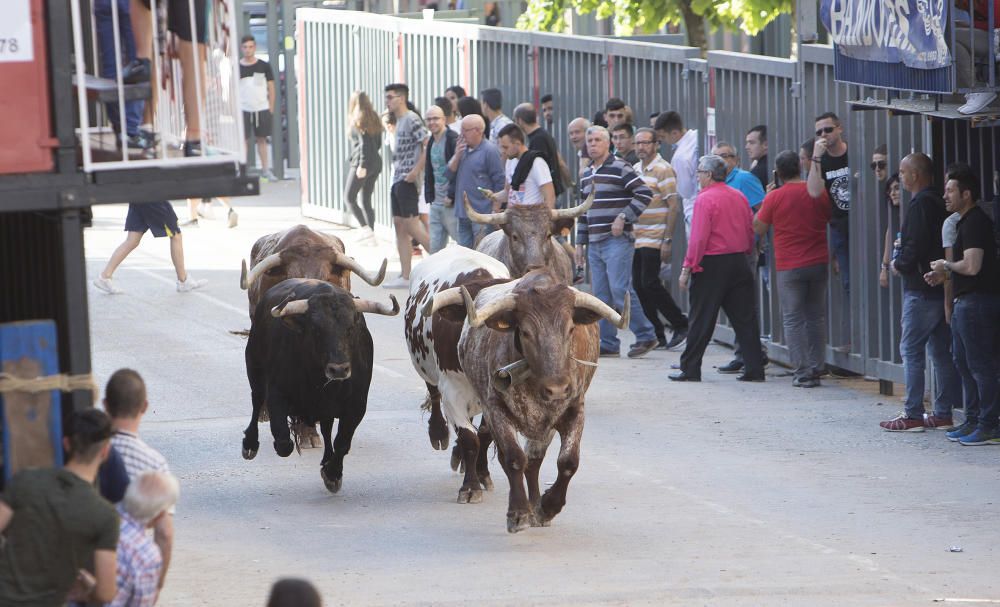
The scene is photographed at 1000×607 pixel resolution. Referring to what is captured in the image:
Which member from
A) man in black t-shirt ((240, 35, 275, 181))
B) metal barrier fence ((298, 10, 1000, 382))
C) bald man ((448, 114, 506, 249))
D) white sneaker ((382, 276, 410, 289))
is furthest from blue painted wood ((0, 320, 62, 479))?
man in black t-shirt ((240, 35, 275, 181))

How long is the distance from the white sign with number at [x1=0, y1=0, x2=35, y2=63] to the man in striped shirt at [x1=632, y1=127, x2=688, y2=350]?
10.4 meters

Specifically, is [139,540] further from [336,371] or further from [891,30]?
[891,30]

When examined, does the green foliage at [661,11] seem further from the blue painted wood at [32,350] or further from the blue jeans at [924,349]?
the blue painted wood at [32,350]

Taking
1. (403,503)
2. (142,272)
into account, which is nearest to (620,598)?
(403,503)

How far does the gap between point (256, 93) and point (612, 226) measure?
54.8 ft

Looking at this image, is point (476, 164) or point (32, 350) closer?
point (32, 350)

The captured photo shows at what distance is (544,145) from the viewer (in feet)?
60.2

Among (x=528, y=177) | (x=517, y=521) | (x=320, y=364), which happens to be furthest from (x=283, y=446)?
(x=528, y=177)

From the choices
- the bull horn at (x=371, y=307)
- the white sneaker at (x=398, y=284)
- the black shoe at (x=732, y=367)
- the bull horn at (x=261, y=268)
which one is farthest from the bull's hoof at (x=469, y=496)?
the white sneaker at (x=398, y=284)

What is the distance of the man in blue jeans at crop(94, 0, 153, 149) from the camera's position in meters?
7.96

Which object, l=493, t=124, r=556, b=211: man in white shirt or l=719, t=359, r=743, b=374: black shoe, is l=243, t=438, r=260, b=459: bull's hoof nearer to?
l=493, t=124, r=556, b=211: man in white shirt

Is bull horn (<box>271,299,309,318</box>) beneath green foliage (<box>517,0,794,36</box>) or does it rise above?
beneath

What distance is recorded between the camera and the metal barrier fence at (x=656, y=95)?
1445cm

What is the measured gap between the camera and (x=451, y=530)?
1026cm
